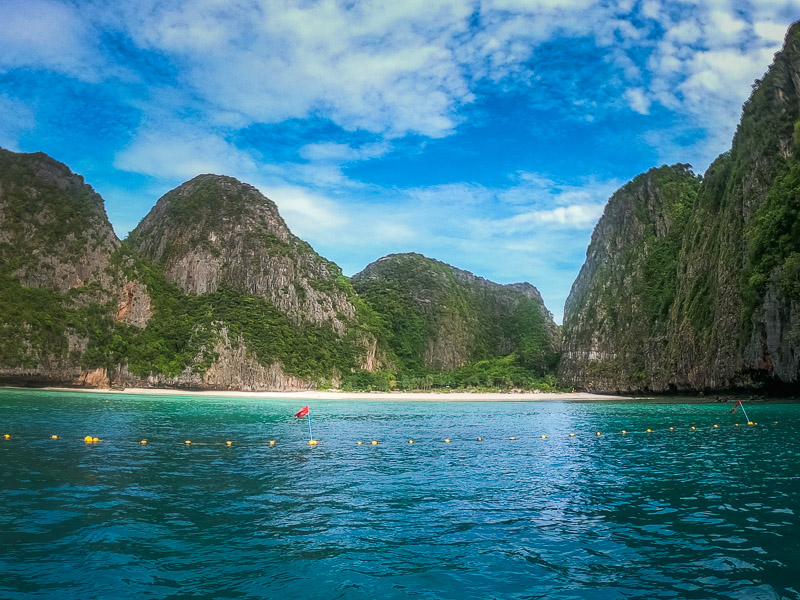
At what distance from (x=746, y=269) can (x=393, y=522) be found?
6715 cm

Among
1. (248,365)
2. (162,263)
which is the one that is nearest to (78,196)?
(162,263)

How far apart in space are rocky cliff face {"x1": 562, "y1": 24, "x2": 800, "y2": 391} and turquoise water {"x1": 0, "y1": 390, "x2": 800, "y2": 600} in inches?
1525

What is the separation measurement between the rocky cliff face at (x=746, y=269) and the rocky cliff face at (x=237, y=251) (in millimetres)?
95229

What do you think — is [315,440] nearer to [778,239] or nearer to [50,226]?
[778,239]

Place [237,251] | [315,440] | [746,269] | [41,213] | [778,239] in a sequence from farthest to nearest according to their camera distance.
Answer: [237,251], [41,213], [746,269], [778,239], [315,440]

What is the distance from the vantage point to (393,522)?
13.5 meters

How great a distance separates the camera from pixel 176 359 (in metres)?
129

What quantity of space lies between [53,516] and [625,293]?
13248 cm

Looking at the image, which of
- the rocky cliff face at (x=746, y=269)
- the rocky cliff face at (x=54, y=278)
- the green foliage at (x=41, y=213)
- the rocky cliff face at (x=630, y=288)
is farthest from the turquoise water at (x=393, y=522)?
the green foliage at (x=41, y=213)

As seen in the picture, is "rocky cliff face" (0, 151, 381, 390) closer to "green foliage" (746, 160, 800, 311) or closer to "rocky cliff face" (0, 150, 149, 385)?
"rocky cliff face" (0, 150, 149, 385)

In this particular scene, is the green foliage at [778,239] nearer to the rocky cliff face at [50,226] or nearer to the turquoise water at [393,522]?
the turquoise water at [393,522]

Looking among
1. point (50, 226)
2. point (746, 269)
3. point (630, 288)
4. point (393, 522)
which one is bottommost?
point (393, 522)

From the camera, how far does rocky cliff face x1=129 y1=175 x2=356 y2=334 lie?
15938 cm

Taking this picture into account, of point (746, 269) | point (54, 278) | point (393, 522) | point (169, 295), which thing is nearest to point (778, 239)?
point (746, 269)
